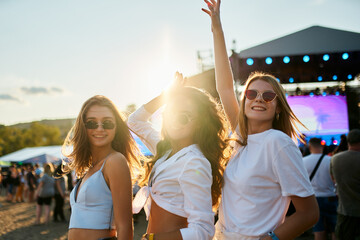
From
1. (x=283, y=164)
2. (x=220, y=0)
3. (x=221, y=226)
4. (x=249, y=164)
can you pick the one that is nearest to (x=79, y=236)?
(x=221, y=226)

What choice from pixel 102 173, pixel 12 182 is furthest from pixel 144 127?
pixel 12 182

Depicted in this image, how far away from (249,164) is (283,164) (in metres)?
0.19

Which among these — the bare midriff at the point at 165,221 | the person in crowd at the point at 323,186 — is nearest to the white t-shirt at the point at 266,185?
the bare midriff at the point at 165,221

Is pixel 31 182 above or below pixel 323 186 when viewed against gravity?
below

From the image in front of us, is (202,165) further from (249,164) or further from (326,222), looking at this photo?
(326,222)

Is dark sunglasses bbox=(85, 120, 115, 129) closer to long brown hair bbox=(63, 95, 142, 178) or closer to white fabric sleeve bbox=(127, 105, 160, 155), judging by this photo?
long brown hair bbox=(63, 95, 142, 178)

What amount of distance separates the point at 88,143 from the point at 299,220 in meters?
1.56

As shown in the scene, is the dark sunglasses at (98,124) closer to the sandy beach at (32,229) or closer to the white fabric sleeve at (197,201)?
the white fabric sleeve at (197,201)

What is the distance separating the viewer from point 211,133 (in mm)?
1881

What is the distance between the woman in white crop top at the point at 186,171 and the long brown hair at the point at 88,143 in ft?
1.07

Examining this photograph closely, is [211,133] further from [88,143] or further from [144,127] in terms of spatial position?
[88,143]

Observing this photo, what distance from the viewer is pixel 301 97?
11.4m

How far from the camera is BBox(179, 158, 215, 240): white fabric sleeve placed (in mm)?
1506

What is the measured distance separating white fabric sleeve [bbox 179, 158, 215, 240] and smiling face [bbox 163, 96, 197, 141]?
28 centimetres
